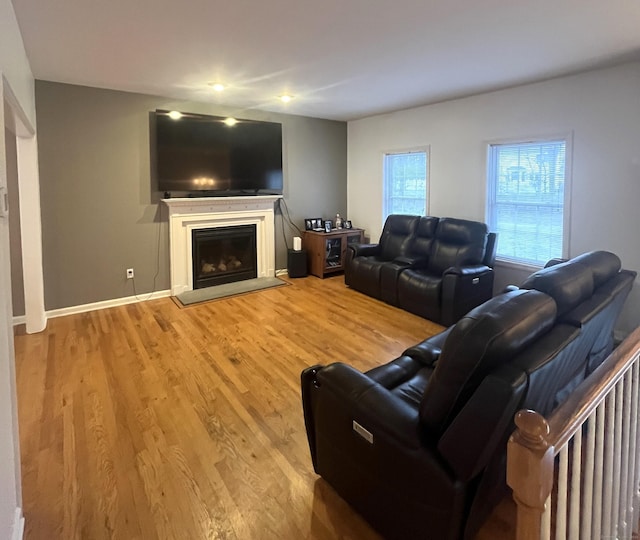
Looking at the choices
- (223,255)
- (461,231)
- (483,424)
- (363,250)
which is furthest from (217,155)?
(483,424)

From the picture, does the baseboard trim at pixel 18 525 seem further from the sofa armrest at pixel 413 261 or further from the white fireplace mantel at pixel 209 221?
the sofa armrest at pixel 413 261

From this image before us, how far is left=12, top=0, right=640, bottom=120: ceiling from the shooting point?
2.46 m

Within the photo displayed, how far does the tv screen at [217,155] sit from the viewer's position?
4.84 meters

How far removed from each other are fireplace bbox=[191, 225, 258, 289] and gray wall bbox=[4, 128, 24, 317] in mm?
1842

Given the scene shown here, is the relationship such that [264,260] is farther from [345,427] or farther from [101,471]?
[345,427]

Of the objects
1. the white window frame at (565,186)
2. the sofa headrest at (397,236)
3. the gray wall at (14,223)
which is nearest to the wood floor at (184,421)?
the gray wall at (14,223)

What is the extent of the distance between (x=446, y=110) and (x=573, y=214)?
6.76 feet

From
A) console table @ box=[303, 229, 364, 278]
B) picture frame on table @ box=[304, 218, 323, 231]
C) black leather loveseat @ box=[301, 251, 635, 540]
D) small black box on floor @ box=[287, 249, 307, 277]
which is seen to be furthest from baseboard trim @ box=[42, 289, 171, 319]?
black leather loveseat @ box=[301, 251, 635, 540]

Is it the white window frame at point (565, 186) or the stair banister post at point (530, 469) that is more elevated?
the white window frame at point (565, 186)

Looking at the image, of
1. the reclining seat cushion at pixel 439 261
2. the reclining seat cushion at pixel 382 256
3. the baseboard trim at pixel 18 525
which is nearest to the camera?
the baseboard trim at pixel 18 525

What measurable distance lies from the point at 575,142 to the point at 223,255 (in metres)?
4.38

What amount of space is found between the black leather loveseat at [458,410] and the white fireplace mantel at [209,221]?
146 inches

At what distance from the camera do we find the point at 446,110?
16.7ft

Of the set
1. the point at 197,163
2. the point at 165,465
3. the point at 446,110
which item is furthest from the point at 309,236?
the point at 165,465
